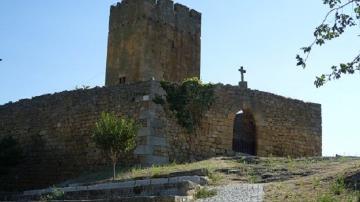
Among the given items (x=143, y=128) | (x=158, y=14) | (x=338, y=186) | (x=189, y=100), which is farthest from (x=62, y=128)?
(x=338, y=186)

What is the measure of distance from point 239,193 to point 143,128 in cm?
713

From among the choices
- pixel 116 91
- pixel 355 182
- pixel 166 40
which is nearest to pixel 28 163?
pixel 116 91

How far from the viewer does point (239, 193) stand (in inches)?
444

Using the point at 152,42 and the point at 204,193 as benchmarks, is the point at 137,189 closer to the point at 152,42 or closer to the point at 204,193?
the point at 204,193

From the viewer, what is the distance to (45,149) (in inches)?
836

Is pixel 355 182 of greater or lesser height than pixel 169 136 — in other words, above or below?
below

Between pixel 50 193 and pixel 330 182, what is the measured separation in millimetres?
7088

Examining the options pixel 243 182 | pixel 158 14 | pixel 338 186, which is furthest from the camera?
pixel 158 14

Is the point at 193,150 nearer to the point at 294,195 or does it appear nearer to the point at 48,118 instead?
the point at 48,118

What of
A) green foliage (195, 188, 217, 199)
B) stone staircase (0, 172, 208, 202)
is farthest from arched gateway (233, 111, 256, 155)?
green foliage (195, 188, 217, 199)

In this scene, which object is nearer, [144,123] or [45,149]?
[144,123]

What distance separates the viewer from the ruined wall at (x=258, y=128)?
Result: 18.8 metres

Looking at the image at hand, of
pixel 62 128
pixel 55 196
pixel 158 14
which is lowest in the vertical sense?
pixel 55 196

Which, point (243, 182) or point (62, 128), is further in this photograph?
point (62, 128)
